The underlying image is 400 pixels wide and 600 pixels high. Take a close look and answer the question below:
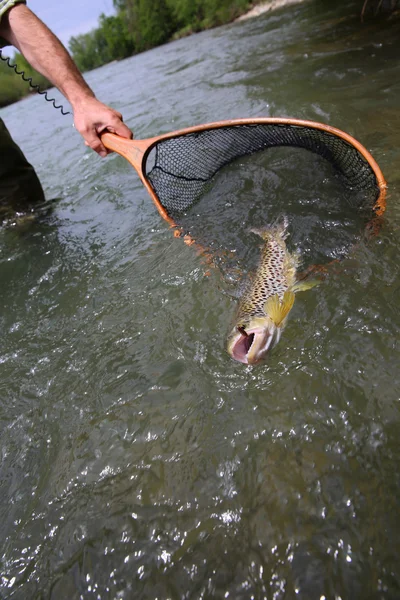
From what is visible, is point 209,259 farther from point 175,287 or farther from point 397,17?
point 397,17

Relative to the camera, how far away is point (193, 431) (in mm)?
2014

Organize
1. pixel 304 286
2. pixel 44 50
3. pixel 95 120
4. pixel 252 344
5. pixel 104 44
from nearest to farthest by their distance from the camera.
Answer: pixel 252 344
pixel 304 286
pixel 95 120
pixel 44 50
pixel 104 44

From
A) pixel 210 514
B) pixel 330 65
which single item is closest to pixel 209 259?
pixel 210 514

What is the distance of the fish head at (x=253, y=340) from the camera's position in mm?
2010

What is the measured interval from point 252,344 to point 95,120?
206cm

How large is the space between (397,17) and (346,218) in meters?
A: 8.74

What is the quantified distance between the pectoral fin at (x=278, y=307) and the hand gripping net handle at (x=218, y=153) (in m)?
1.10

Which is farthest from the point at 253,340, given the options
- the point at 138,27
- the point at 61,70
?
the point at 138,27

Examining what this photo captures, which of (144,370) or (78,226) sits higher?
(78,226)

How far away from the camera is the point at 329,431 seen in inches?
71.1

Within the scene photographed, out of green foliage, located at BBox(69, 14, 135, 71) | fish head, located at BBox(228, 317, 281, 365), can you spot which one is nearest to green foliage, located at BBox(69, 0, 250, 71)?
green foliage, located at BBox(69, 14, 135, 71)

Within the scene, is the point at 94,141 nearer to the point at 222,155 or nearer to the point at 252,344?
the point at 222,155

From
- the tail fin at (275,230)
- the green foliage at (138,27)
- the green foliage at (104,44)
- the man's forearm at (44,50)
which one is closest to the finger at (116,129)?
the man's forearm at (44,50)

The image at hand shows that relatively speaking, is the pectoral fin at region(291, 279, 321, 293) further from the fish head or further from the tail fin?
the tail fin
